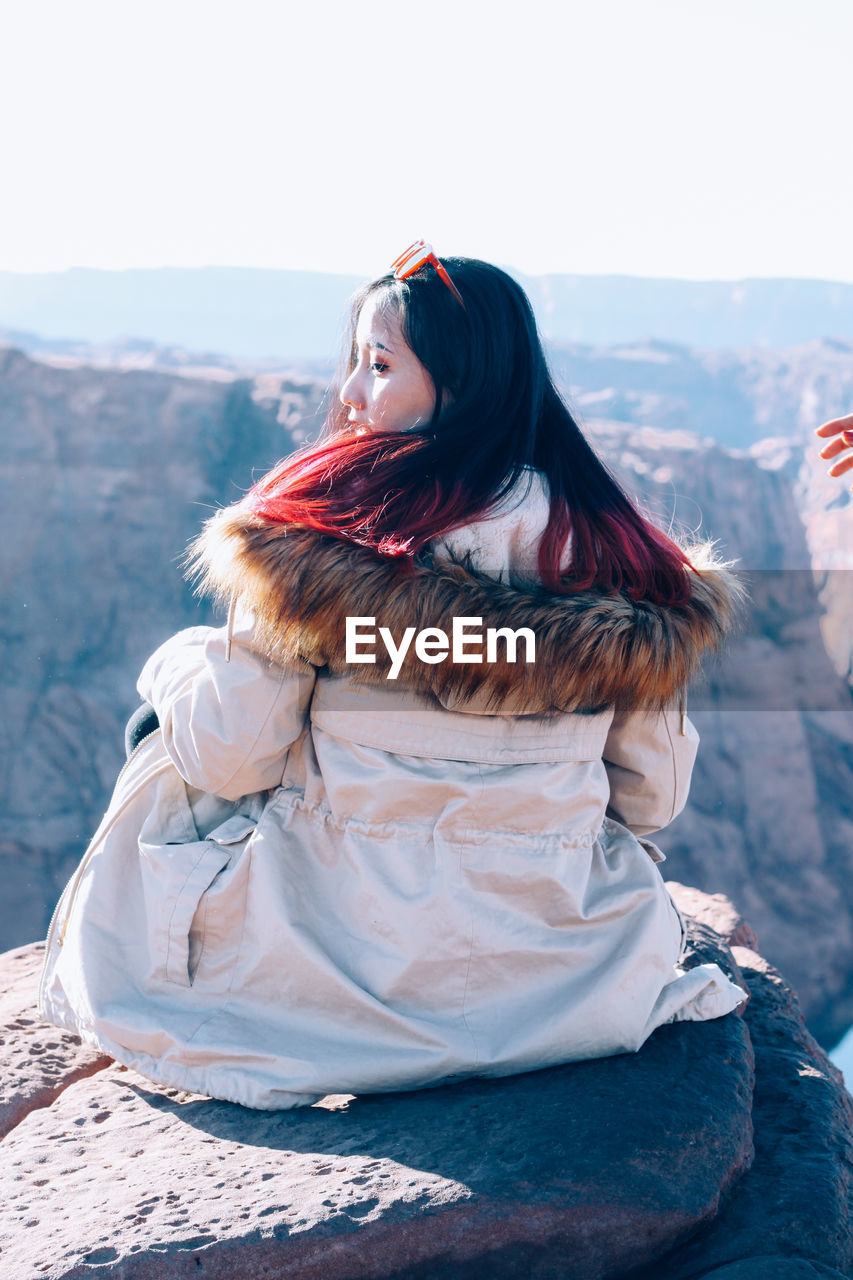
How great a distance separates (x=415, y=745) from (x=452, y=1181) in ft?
1.53

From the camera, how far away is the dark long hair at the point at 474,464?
49.0 inches

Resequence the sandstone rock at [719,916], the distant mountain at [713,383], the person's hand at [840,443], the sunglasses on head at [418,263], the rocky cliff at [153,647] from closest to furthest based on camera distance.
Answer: the sunglasses on head at [418,263], the person's hand at [840,443], the sandstone rock at [719,916], the rocky cliff at [153,647], the distant mountain at [713,383]

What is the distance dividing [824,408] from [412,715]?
35.5 meters

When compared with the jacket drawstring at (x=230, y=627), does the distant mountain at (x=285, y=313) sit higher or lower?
higher

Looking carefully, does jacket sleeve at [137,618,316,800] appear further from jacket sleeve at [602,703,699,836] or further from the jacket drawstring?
jacket sleeve at [602,703,699,836]

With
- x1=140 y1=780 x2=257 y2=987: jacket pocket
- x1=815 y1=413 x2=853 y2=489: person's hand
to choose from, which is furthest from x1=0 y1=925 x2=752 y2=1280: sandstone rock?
x1=815 y1=413 x2=853 y2=489: person's hand

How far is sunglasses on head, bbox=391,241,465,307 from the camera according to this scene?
1.32m

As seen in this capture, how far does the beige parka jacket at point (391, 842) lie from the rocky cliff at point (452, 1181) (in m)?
0.06

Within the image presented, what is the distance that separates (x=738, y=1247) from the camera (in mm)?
1218

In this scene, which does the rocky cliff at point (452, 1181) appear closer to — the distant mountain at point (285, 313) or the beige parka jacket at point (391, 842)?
the beige parka jacket at point (391, 842)

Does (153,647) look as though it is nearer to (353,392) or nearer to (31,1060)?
(31,1060)

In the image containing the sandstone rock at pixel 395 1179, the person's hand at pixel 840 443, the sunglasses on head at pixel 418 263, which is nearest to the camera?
the sandstone rock at pixel 395 1179

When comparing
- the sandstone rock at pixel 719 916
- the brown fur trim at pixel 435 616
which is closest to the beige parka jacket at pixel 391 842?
the brown fur trim at pixel 435 616

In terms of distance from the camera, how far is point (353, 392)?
140 centimetres
